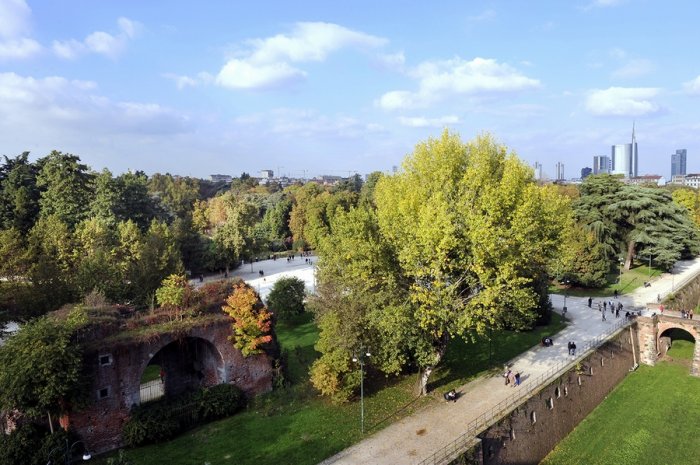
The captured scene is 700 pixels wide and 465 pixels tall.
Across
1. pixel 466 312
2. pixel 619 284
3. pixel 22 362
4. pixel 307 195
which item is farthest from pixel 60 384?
pixel 307 195

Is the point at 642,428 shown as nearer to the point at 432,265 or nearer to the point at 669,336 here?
the point at 669,336

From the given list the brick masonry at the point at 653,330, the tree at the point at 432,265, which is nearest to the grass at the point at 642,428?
the brick masonry at the point at 653,330

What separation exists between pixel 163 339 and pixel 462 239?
1521cm

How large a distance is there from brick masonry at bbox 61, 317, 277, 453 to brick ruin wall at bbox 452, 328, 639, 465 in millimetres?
12041

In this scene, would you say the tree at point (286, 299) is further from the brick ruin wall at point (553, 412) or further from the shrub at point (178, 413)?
the brick ruin wall at point (553, 412)

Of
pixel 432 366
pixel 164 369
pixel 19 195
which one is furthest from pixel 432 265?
pixel 19 195

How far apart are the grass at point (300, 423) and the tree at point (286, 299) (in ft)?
28.0

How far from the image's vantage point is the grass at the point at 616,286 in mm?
44125

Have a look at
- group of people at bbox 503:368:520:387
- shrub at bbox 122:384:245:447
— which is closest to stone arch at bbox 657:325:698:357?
group of people at bbox 503:368:520:387

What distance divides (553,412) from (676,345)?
65.0 ft

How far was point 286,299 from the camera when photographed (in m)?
37.4

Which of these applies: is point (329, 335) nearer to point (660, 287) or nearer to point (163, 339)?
point (163, 339)

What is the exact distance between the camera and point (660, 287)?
45688 millimetres

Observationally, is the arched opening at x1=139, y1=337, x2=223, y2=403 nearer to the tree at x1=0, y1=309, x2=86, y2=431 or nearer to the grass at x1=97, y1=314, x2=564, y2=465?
the grass at x1=97, y1=314, x2=564, y2=465
